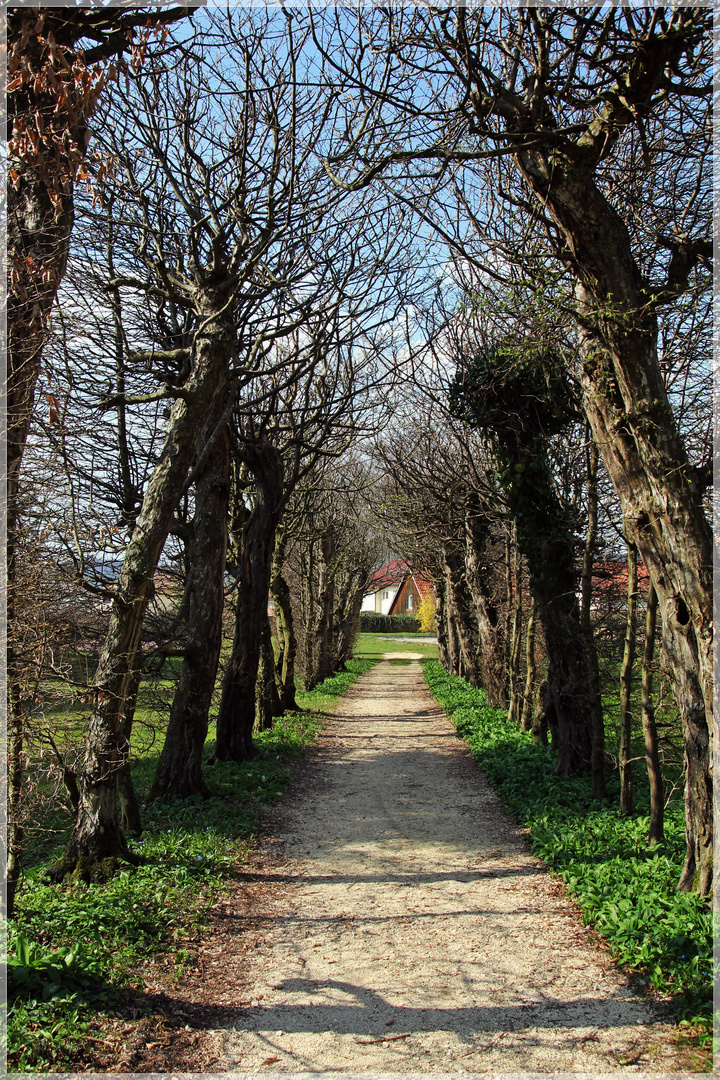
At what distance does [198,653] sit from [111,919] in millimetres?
4210

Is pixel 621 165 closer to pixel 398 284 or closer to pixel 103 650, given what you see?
pixel 398 284

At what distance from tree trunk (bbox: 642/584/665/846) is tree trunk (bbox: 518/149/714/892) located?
80 cm

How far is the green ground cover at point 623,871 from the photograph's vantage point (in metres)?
4.22

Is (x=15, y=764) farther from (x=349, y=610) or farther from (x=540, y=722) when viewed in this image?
(x=349, y=610)

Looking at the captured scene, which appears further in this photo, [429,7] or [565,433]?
[565,433]

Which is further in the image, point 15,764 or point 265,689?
point 265,689

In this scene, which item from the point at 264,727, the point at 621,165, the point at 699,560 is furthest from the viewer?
the point at 264,727

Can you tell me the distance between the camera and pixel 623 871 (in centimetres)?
569

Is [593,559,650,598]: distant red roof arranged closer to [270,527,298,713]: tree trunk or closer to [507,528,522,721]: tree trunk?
[507,528,522,721]: tree trunk

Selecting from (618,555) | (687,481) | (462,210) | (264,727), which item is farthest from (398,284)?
(264,727)

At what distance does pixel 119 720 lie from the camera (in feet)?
19.6

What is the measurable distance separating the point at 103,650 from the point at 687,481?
485 cm

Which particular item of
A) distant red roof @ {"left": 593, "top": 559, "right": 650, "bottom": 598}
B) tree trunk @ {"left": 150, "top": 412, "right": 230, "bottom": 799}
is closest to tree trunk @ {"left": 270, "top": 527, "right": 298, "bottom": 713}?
tree trunk @ {"left": 150, "top": 412, "right": 230, "bottom": 799}

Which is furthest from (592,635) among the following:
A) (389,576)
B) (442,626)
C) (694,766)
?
(389,576)
